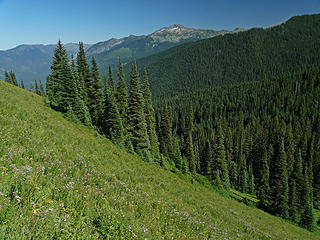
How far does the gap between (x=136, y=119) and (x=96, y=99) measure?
11.8 m

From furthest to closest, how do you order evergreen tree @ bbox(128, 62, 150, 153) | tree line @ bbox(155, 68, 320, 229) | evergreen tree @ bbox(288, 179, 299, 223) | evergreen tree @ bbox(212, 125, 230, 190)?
tree line @ bbox(155, 68, 320, 229)
evergreen tree @ bbox(212, 125, 230, 190)
evergreen tree @ bbox(288, 179, 299, 223)
evergreen tree @ bbox(128, 62, 150, 153)

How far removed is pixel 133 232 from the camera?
4422 mm

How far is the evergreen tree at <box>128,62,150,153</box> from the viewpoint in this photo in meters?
35.1

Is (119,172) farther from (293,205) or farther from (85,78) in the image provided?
(293,205)

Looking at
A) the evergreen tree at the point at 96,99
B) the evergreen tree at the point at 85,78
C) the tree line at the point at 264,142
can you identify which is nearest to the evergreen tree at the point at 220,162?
the tree line at the point at 264,142

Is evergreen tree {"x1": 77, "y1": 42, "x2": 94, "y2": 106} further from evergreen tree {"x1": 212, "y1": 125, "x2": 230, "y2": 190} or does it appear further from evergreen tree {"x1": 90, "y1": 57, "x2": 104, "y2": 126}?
evergreen tree {"x1": 212, "y1": 125, "x2": 230, "y2": 190}

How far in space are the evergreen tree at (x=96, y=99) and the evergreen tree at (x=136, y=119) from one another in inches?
321

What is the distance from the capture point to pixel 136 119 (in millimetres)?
35375

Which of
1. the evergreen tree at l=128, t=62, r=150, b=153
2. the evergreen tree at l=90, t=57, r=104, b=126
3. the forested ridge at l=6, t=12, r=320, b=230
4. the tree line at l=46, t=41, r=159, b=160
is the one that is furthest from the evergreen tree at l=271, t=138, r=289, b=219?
the evergreen tree at l=90, t=57, r=104, b=126

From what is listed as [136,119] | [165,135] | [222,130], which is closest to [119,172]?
[136,119]

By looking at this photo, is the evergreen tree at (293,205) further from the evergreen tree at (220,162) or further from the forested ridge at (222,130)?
the evergreen tree at (220,162)

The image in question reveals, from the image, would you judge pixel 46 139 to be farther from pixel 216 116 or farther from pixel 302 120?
pixel 216 116

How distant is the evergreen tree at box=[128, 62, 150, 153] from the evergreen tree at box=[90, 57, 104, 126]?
26.8 ft

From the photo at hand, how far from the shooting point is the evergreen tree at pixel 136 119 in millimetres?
35062
